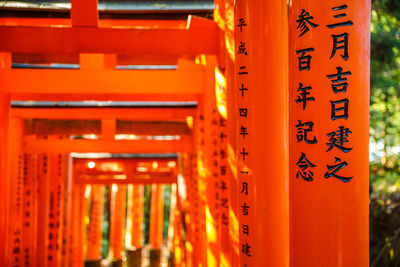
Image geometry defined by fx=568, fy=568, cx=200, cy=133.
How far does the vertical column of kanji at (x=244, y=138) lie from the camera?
389 cm

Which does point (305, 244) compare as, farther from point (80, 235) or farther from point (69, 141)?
point (80, 235)

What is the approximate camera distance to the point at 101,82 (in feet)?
23.7

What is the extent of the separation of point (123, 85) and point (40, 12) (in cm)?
152

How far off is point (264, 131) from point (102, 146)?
828cm

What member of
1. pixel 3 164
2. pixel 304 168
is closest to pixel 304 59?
pixel 304 168

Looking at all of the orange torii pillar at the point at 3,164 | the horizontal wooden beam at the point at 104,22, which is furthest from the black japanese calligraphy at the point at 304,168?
the orange torii pillar at the point at 3,164

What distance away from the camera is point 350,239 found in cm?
274

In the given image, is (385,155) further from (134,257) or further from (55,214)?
(134,257)

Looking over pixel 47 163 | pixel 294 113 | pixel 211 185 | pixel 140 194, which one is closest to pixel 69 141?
pixel 47 163

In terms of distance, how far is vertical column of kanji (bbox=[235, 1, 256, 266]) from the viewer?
3.89 m

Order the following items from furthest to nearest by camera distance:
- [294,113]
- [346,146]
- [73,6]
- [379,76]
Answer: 1. [379,76]
2. [73,6]
3. [294,113]
4. [346,146]

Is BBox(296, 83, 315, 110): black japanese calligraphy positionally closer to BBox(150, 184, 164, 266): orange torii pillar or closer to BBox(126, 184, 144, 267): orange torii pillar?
BBox(126, 184, 144, 267): orange torii pillar

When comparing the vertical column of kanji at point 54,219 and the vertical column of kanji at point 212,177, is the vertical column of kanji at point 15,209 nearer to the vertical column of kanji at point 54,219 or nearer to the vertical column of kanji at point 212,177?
the vertical column of kanji at point 54,219

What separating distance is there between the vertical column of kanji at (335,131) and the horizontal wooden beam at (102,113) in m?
7.64
